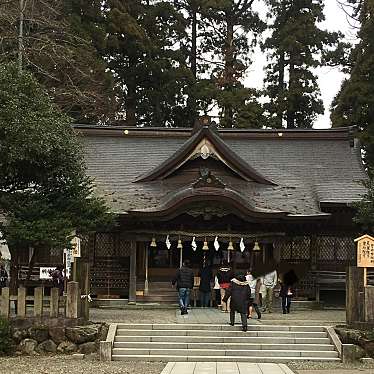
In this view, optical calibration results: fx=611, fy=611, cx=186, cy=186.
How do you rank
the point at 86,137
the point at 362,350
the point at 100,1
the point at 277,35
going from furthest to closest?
the point at 277,35 < the point at 100,1 < the point at 86,137 < the point at 362,350

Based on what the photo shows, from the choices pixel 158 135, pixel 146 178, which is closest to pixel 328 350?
pixel 146 178

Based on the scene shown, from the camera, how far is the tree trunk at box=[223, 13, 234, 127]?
125ft

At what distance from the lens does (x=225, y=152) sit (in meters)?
21.8

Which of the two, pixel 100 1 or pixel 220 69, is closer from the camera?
pixel 100 1

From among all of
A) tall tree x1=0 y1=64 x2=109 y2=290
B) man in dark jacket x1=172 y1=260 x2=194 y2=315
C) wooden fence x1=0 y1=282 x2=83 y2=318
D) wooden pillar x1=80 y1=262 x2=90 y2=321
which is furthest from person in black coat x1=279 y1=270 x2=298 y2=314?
wooden fence x1=0 y1=282 x2=83 y2=318

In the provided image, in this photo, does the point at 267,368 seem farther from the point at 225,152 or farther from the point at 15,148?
the point at 225,152

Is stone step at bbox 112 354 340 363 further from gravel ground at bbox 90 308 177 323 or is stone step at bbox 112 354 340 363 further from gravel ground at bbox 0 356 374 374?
gravel ground at bbox 90 308 177 323

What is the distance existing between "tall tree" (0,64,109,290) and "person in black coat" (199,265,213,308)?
13.8 ft

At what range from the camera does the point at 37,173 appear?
15617 mm

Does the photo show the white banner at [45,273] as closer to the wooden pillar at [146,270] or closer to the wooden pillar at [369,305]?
the wooden pillar at [146,270]

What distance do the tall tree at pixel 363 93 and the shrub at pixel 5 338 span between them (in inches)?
912

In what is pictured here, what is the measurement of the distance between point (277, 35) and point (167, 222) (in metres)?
23.4

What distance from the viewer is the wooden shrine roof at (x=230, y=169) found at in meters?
20.4

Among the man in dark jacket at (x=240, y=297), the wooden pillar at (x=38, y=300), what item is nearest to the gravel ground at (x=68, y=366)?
the wooden pillar at (x=38, y=300)
